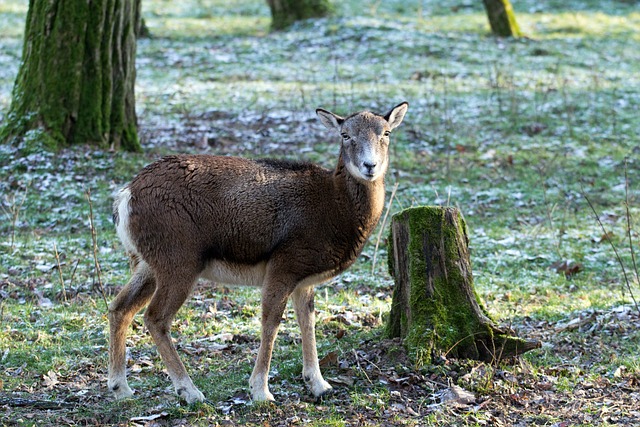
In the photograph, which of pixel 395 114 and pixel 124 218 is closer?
pixel 124 218

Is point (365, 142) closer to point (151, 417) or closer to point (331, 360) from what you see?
point (331, 360)

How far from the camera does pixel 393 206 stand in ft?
42.2

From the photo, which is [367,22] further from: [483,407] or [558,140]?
[483,407]

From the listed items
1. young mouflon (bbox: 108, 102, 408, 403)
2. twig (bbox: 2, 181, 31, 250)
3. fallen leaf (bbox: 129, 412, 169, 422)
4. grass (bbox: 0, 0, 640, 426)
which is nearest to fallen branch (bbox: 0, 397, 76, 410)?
grass (bbox: 0, 0, 640, 426)

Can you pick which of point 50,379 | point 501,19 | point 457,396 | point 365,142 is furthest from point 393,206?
point 501,19

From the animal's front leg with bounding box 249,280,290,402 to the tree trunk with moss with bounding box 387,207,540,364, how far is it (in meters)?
1.21

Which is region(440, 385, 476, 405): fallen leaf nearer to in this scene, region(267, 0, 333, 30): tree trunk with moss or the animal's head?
the animal's head

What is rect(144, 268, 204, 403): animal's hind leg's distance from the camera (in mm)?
6559

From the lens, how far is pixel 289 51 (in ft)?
75.0

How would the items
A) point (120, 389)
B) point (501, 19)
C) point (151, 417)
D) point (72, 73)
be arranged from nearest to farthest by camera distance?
point (151, 417)
point (120, 389)
point (72, 73)
point (501, 19)

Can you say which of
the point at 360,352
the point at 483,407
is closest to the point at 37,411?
the point at 360,352

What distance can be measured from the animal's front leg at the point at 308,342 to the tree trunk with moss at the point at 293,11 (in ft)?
63.6

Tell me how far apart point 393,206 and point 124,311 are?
6.64m

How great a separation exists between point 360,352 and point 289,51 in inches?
652
